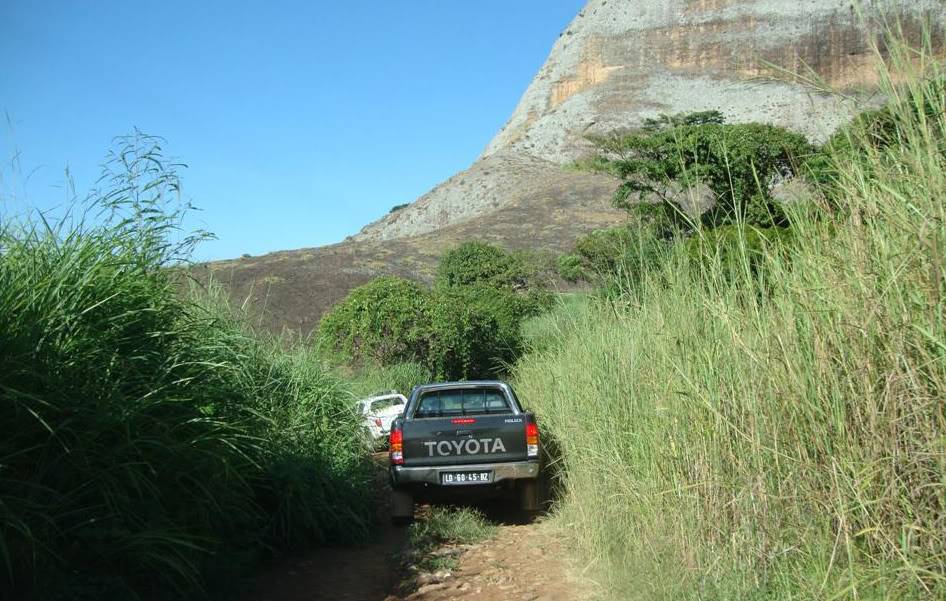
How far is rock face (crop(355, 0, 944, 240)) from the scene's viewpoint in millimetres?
58969

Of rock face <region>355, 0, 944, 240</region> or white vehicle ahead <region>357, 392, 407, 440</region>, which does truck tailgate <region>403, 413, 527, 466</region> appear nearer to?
white vehicle ahead <region>357, 392, 407, 440</region>

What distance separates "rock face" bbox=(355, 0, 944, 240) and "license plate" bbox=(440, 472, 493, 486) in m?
43.8

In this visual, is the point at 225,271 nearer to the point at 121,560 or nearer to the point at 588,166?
the point at 588,166

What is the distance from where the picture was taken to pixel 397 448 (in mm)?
8922

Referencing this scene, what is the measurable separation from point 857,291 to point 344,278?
31749 mm

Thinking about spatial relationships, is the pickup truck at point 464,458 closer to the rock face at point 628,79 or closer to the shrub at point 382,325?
the shrub at point 382,325

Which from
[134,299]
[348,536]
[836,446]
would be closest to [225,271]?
[348,536]

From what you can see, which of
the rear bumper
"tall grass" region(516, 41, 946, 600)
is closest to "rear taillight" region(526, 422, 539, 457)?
the rear bumper

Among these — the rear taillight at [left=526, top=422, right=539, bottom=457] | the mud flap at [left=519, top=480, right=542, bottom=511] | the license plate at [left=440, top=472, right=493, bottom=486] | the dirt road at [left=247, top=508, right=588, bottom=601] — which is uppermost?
the rear taillight at [left=526, top=422, right=539, bottom=457]

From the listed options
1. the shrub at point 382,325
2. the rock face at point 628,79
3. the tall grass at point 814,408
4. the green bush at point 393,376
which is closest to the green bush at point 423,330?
the shrub at point 382,325

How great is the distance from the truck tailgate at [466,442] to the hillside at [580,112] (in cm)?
2146

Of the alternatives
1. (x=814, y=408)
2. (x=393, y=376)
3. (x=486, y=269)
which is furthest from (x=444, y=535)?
(x=486, y=269)

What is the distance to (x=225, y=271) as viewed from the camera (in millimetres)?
35469

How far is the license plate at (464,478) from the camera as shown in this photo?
28.9ft
